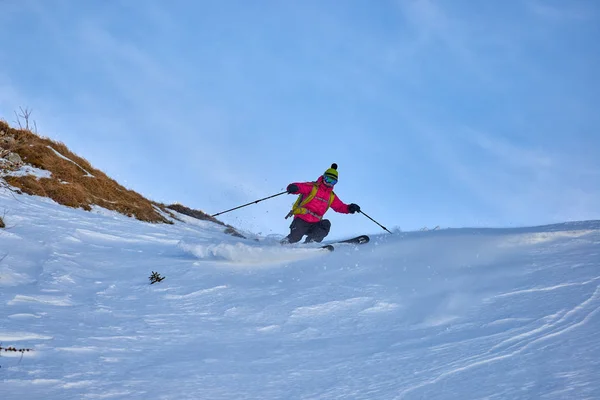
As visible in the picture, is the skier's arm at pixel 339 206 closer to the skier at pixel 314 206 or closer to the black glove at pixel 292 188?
the skier at pixel 314 206

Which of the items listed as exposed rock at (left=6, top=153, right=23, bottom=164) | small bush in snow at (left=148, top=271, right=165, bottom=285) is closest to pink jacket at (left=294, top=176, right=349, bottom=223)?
small bush in snow at (left=148, top=271, right=165, bottom=285)

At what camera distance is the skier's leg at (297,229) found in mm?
11969

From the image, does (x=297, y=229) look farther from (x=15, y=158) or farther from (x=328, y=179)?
(x=15, y=158)

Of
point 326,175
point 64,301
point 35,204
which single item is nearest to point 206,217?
point 35,204

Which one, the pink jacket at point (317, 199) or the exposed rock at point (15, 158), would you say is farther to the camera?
the exposed rock at point (15, 158)

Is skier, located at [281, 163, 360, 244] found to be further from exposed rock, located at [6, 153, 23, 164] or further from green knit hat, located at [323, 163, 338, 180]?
exposed rock, located at [6, 153, 23, 164]

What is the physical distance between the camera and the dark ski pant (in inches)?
472

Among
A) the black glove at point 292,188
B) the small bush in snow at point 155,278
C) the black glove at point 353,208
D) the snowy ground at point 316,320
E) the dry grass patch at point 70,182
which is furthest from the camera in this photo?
the dry grass patch at point 70,182

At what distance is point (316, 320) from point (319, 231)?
6809 millimetres

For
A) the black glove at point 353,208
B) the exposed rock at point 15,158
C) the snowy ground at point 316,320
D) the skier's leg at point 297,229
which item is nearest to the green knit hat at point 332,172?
Result: the black glove at point 353,208

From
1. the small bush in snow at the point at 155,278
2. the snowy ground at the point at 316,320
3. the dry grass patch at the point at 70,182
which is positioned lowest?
the snowy ground at the point at 316,320

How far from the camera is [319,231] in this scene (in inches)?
473

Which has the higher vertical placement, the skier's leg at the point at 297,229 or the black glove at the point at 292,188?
the black glove at the point at 292,188

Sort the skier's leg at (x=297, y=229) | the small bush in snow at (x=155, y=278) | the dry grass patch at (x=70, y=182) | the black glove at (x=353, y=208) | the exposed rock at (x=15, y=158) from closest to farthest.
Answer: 1. the small bush in snow at (x=155, y=278)
2. the skier's leg at (x=297, y=229)
3. the black glove at (x=353, y=208)
4. the dry grass patch at (x=70, y=182)
5. the exposed rock at (x=15, y=158)
